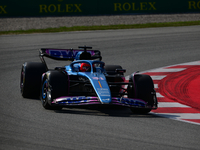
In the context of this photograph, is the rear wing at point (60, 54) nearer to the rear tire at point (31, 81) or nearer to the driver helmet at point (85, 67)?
the rear tire at point (31, 81)

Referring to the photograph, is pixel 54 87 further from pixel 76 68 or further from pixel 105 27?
pixel 105 27

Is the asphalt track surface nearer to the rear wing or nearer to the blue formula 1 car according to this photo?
the blue formula 1 car

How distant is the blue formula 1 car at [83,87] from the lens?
272 inches

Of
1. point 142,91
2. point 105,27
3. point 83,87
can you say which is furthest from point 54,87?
point 105,27

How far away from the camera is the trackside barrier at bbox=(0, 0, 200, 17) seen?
22.5 m

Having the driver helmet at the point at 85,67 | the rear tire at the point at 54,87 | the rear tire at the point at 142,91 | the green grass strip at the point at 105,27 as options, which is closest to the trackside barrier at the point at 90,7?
the green grass strip at the point at 105,27

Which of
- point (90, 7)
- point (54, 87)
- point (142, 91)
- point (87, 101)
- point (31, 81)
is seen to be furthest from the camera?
point (90, 7)

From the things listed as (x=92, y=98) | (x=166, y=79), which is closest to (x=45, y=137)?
(x=92, y=98)

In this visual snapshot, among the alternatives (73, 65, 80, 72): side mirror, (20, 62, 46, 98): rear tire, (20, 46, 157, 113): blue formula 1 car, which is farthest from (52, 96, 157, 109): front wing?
(20, 62, 46, 98): rear tire

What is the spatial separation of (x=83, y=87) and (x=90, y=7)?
16.4 m

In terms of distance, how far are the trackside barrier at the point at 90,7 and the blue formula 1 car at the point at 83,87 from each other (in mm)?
14723

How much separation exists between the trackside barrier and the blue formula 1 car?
14723 mm

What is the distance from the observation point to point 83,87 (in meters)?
7.86

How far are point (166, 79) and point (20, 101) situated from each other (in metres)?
4.43
